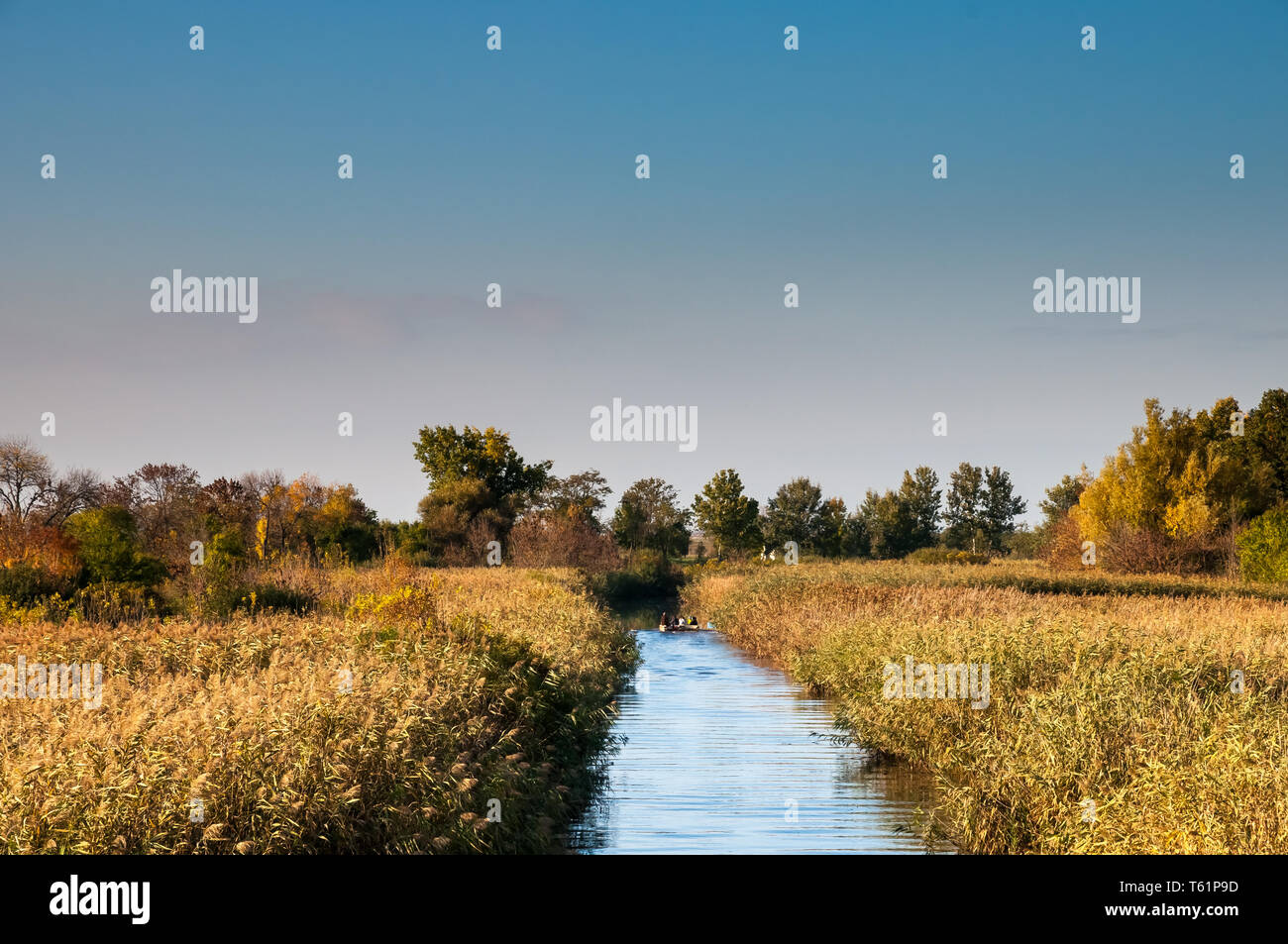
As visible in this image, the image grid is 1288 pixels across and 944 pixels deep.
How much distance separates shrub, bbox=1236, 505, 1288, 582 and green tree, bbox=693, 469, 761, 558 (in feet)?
110

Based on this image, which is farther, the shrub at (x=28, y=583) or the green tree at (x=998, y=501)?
the green tree at (x=998, y=501)

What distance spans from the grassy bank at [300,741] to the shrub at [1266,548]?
2982 centimetres

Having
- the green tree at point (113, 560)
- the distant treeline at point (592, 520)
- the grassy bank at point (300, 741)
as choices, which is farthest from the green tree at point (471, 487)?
the grassy bank at point (300, 741)

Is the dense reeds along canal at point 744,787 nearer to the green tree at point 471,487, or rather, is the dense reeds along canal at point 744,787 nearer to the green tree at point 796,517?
the green tree at point 471,487

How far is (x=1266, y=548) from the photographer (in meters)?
35.2

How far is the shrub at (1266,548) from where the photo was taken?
113 feet

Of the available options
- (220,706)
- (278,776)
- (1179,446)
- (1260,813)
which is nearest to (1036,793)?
(1260,813)

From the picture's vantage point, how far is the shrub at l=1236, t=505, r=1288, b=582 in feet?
113

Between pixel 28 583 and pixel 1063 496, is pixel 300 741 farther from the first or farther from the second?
pixel 1063 496

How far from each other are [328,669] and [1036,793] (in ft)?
21.7

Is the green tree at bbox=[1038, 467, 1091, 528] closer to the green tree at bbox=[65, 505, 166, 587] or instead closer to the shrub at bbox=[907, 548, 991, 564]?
the shrub at bbox=[907, 548, 991, 564]
